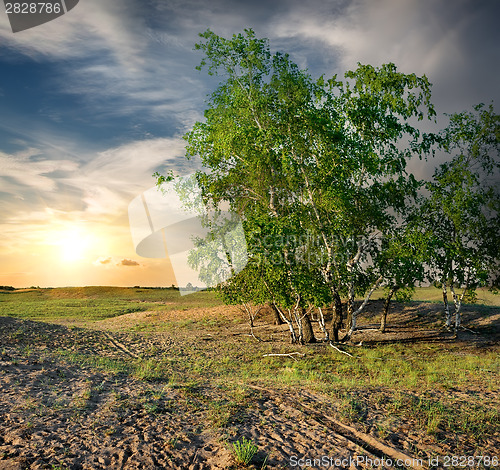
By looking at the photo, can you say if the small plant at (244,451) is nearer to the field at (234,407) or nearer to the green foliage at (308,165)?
the field at (234,407)

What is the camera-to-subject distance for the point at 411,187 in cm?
2039

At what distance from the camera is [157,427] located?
7316 mm

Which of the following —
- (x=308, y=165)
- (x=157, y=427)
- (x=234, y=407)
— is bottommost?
(x=234, y=407)

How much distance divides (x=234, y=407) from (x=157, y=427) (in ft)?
6.23

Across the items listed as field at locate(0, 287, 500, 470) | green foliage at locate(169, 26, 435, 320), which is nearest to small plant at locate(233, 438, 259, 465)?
field at locate(0, 287, 500, 470)

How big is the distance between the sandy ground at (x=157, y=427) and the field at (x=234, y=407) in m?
0.03

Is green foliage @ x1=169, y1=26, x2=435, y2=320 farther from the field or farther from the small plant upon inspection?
the small plant

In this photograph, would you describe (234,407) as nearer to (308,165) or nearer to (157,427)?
(157,427)

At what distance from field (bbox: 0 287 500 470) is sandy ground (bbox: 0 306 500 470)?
1.1 inches

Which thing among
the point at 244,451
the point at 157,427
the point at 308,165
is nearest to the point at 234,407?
the point at 157,427

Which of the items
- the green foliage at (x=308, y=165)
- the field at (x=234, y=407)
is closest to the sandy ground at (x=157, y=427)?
the field at (x=234, y=407)

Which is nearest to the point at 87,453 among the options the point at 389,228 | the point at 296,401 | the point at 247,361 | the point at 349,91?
the point at 296,401

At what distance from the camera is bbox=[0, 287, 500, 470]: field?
21.2 ft

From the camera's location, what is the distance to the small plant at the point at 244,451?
613cm
